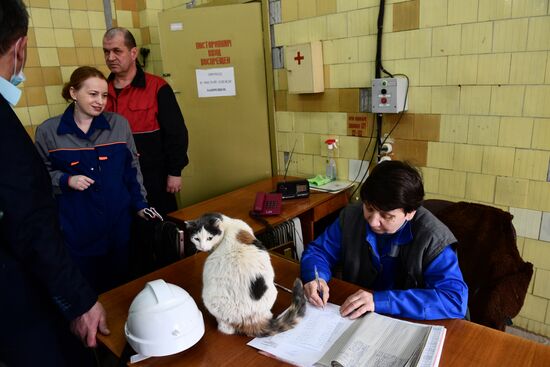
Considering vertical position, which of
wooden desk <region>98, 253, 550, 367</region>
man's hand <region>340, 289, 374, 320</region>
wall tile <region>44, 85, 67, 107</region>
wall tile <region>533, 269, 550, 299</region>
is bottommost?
wall tile <region>533, 269, 550, 299</region>

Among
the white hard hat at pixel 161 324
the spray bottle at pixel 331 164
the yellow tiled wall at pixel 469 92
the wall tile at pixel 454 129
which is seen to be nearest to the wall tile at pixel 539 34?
the yellow tiled wall at pixel 469 92

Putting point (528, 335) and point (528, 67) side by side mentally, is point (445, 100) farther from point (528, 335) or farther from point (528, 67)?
point (528, 335)

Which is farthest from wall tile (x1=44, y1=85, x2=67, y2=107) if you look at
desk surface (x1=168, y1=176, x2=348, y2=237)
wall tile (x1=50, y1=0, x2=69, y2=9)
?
desk surface (x1=168, y1=176, x2=348, y2=237)

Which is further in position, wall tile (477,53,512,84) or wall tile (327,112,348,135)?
wall tile (327,112,348,135)

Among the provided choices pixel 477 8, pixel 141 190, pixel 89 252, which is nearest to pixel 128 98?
pixel 141 190

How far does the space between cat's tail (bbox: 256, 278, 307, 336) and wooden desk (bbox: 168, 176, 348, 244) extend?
3.13 ft

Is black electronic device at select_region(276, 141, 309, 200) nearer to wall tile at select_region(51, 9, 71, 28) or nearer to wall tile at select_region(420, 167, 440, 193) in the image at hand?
wall tile at select_region(420, 167, 440, 193)

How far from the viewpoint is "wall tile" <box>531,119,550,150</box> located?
1944 millimetres

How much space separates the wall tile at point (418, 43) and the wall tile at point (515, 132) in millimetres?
572

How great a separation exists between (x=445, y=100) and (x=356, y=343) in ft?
5.59

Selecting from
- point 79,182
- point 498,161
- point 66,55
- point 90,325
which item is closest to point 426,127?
point 498,161

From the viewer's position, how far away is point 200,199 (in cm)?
324

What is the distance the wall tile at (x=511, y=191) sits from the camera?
2086 mm

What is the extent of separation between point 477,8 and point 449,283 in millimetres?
Answer: 1544
